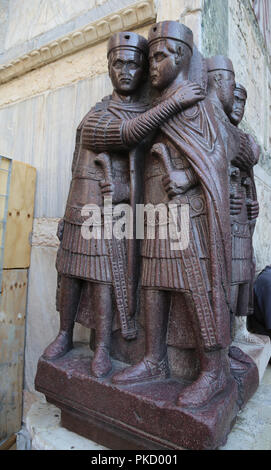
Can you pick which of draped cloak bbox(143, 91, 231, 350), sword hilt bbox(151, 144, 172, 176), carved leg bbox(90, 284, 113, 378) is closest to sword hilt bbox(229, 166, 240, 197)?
draped cloak bbox(143, 91, 231, 350)

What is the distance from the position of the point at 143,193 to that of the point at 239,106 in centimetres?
68

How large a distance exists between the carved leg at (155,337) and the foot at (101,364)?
74 millimetres

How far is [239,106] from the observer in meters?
1.57

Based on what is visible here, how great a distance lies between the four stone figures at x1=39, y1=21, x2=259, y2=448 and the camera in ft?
3.71

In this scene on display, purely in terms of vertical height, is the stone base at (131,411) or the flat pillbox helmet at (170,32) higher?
the flat pillbox helmet at (170,32)

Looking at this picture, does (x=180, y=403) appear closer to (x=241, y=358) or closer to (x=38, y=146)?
(x=241, y=358)

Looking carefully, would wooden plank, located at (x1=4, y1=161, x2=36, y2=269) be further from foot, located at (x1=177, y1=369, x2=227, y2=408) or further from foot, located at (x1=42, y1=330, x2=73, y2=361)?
foot, located at (x1=177, y1=369, x2=227, y2=408)

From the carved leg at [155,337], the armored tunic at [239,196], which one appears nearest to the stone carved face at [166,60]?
the armored tunic at [239,196]

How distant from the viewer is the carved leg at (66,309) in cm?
145

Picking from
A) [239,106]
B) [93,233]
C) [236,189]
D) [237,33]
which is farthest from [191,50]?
[237,33]

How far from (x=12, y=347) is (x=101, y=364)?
1164 millimetres

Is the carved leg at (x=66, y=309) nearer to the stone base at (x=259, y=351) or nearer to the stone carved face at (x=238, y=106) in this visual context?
the stone base at (x=259, y=351)

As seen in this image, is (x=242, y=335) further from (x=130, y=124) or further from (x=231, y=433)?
(x=130, y=124)

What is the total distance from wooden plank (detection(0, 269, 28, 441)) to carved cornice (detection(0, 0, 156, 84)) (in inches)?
61.4
